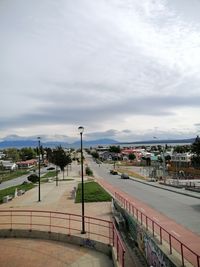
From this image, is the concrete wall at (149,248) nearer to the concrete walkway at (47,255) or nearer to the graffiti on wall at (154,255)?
the graffiti on wall at (154,255)

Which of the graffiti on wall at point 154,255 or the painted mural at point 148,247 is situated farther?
the painted mural at point 148,247

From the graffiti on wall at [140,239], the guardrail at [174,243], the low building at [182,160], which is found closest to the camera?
the guardrail at [174,243]

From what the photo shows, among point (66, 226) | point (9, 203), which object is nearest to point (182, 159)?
point (9, 203)

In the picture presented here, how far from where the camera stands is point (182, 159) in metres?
101

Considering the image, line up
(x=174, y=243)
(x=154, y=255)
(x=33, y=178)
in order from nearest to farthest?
(x=154, y=255), (x=174, y=243), (x=33, y=178)

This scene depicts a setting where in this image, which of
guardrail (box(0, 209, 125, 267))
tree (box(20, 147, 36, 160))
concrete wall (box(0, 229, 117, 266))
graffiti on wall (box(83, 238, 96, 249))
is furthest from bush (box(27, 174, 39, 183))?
tree (box(20, 147, 36, 160))

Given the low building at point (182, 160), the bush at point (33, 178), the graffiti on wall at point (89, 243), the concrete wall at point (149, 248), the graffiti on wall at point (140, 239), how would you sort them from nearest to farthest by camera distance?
the concrete wall at point (149, 248), the graffiti on wall at point (140, 239), the graffiti on wall at point (89, 243), the bush at point (33, 178), the low building at point (182, 160)

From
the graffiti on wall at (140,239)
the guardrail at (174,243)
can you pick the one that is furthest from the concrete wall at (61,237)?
the guardrail at (174,243)

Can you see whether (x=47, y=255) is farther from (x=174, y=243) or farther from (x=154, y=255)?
(x=174, y=243)

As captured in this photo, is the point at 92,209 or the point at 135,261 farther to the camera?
the point at 92,209

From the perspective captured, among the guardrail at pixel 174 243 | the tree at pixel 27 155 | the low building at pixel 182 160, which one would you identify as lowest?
the guardrail at pixel 174 243

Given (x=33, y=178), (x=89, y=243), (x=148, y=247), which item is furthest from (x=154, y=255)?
(x=33, y=178)

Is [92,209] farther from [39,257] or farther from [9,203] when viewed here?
[39,257]

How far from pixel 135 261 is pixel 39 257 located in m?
4.09
